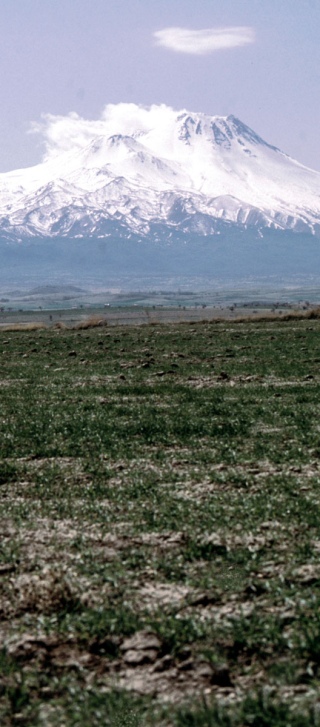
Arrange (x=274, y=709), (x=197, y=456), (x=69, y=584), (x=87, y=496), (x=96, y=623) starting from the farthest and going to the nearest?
1. (x=197, y=456)
2. (x=87, y=496)
3. (x=69, y=584)
4. (x=96, y=623)
5. (x=274, y=709)

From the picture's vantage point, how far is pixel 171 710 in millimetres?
7414

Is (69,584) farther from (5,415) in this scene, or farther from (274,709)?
(5,415)

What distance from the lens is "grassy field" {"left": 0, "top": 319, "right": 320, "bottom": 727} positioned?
7730mm

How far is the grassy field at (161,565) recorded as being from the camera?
7.73m

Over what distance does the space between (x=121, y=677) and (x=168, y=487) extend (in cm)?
641

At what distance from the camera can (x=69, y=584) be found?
1009cm

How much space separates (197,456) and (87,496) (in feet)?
10.8

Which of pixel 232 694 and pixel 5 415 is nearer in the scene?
pixel 232 694

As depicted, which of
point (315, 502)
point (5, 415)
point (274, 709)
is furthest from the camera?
point (5, 415)

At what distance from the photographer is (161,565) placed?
10.7 meters

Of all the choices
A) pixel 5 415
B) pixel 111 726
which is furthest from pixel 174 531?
pixel 5 415

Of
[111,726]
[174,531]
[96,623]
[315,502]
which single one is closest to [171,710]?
[111,726]

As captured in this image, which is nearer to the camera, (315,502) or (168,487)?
(315,502)

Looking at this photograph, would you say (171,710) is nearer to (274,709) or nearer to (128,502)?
(274,709)
